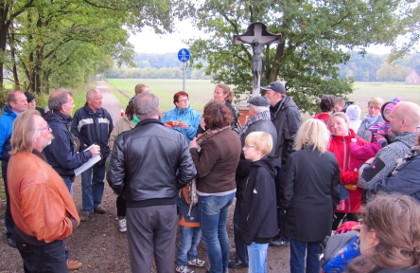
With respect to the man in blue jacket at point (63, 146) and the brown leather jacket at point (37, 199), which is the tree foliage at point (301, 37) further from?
the brown leather jacket at point (37, 199)

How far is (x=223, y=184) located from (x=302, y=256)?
3.52 feet

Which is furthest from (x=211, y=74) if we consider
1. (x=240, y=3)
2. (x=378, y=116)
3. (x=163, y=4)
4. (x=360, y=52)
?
Answer: (x=378, y=116)

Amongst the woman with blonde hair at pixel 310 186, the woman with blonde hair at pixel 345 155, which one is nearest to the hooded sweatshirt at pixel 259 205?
the woman with blonde hair at pixel 310 186

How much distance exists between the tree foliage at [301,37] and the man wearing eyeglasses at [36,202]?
10.5 m

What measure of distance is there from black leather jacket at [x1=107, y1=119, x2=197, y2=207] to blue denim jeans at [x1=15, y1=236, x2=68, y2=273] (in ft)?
2.11

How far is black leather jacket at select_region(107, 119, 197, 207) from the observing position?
2631 mm

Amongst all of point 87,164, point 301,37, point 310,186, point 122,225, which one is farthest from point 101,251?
point 301,37

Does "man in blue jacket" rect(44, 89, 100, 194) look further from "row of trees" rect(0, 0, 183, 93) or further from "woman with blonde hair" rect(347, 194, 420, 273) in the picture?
"row of trees" rect(0, 0, 183, 93)

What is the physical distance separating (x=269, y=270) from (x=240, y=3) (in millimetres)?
10447

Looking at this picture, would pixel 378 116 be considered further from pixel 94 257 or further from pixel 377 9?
pixel 377 9

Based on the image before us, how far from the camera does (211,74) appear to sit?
14.8m

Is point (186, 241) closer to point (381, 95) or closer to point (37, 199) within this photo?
point (37, 199)

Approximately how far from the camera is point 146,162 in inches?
104

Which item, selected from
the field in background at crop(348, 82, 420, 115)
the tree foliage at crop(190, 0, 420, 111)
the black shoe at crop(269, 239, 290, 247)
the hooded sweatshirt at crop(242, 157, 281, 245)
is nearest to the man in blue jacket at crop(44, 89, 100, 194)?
the hooded sweatshirt at crop(242, 157, 281, 245)
